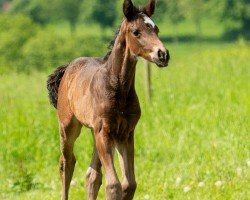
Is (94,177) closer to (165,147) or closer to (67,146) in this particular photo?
(67,146)

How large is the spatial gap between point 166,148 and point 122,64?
5.09 m

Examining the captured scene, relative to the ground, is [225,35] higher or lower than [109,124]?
lower

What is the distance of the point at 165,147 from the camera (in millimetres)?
13062

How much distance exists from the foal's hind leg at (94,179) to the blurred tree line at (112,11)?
7495 cm

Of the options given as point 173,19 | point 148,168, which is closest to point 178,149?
point 148,168

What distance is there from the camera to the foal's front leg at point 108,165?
316 inches

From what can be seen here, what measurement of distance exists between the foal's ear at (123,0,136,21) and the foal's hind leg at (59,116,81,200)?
1.82 meters

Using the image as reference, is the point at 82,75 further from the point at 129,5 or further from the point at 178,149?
the point at 178,149

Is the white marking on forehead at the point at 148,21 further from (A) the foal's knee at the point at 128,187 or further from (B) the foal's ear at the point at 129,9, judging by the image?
(A) the foal's knee at the point at 128,187

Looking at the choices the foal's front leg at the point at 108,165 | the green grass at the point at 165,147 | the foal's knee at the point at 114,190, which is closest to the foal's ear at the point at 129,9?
the foal's front leg at the point at 108,165

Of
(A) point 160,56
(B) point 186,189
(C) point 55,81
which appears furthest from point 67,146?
(A) point 160,56

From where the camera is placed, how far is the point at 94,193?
909cm

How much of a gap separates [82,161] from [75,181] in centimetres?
182

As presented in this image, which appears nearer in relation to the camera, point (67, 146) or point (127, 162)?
point (127, 162)
